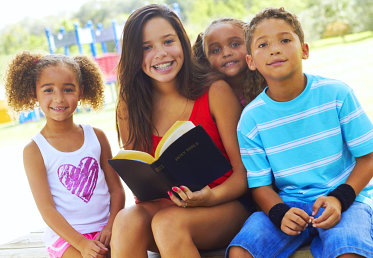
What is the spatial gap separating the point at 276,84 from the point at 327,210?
519mm

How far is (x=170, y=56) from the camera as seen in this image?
6.61ft

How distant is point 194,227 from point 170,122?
1.84 feet

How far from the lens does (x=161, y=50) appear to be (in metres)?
2.01

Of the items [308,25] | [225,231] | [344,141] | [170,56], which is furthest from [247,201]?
[308,25]

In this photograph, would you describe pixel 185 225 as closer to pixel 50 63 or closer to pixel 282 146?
pixel 282 146

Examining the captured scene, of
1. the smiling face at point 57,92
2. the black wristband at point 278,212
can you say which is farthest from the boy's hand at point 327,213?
the smiling face at point 57,92

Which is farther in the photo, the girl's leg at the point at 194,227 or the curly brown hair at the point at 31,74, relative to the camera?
the curly brown hair at the point at 31,74

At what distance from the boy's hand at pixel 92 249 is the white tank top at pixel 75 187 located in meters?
0.13

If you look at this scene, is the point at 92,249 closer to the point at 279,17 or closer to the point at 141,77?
the point at 141,77

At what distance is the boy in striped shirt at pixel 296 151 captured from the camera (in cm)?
158

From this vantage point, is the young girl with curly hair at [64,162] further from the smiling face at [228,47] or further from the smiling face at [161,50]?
the smiling face at [228,47]

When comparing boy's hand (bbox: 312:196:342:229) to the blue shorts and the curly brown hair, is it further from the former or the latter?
the curly brown hair

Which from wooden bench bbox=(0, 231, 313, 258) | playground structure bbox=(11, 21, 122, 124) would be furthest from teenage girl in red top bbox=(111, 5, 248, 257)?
playground structure bbox=(11, 21, 122, 124)

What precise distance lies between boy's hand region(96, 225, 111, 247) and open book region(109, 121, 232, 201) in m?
0.36
